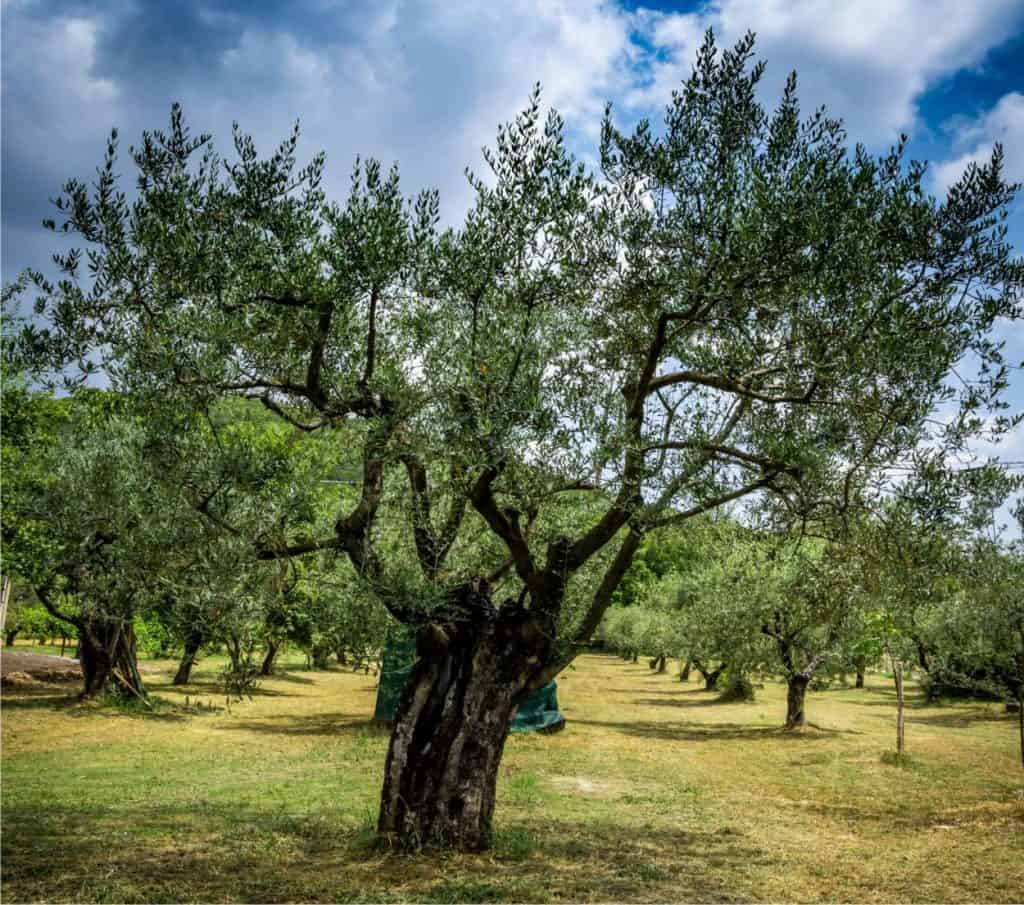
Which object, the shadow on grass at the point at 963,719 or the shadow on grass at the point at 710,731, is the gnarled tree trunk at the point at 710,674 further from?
the shadow on grass at the point at 710,731

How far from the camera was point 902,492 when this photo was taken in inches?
368

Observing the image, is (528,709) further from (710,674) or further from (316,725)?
(710,674)

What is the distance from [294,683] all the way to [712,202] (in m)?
43.9

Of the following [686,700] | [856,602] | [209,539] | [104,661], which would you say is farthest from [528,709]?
[686,700]

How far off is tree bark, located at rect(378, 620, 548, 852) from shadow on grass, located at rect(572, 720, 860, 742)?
2038 cm

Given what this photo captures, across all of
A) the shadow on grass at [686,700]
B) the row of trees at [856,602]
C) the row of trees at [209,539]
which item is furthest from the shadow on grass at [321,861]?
the shadow on grass at [686,700]

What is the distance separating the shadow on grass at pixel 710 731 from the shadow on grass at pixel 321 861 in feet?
55.3

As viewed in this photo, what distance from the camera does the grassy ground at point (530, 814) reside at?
10398 millimetres

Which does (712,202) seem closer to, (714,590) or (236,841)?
(236,841)

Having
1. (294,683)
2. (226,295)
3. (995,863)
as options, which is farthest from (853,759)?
(294,683)

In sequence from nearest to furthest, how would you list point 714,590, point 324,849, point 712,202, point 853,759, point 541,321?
point 712,202 → point 541,321 → point 324,849 → point 853,759 → point 714,590

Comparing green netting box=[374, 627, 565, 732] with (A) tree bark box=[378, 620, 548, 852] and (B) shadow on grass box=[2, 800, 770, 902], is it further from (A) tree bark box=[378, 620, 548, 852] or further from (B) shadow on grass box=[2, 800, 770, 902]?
(A) tree bark box=[378, 620, 548, 852]

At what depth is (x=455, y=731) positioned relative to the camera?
1117 cm

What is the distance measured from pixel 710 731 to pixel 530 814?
1952 centimetres
